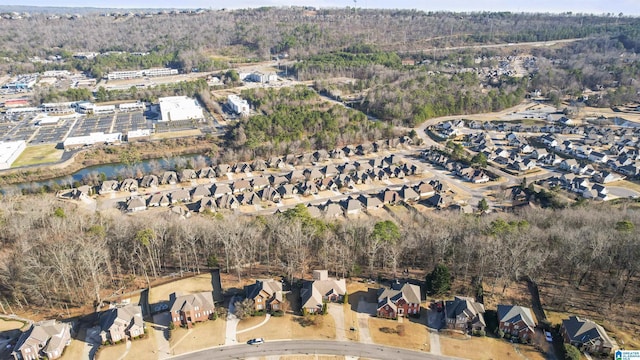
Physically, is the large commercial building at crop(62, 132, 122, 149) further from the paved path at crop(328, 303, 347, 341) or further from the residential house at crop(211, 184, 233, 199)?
the paved path at crop(328, 303, 347, 341)

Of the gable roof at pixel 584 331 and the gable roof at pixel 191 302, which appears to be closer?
the gable roof at pixel 584 331

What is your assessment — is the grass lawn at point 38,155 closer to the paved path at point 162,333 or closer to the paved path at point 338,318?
the paved path at point 162,333

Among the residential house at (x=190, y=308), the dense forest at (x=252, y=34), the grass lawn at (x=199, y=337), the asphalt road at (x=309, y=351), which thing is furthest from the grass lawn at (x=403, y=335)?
the dense forest at (x=252, y=34)

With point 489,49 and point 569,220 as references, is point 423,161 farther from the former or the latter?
point 489,49

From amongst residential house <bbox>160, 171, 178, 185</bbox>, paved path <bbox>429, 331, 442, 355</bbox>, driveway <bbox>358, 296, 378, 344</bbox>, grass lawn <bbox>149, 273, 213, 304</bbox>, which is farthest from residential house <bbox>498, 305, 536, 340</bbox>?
residential house <bbox>160, 171, 178, 185</bbox>

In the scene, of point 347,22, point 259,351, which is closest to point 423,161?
point 259,351

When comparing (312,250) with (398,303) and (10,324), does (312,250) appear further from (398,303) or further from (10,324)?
(10,324)

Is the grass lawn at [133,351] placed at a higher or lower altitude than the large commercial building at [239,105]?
lower
